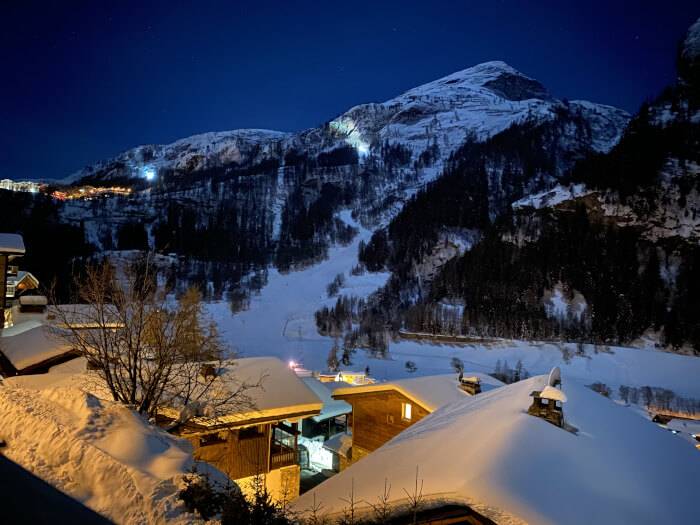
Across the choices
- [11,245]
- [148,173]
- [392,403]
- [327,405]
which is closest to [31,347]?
[11,245]

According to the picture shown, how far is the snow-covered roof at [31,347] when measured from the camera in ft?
42.9

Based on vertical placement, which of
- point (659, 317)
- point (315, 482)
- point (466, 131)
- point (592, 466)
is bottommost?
point (315, 482)

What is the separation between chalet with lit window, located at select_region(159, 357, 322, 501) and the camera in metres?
10.5

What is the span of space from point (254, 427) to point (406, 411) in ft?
15.1

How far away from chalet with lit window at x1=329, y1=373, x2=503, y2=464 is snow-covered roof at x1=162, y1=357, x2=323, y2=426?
85.4 inches

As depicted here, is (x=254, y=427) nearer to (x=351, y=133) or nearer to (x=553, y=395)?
(x=553, y=395)

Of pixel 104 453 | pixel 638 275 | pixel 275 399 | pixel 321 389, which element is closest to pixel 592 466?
pixel 104 453

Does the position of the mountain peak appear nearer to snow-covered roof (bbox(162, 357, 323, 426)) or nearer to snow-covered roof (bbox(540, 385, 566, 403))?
snow-covered roof (bbox(162, 357, 323, 426))

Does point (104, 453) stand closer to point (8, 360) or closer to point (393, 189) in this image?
point (8, 360)

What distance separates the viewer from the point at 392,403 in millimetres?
13312

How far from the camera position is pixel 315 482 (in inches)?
744

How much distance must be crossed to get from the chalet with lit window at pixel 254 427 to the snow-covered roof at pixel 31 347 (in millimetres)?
5252

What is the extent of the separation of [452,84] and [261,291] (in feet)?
467

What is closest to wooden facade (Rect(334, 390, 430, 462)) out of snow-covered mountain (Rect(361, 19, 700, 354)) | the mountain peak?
snow-covered mountain (Rect(361, 19, 700, 354))
